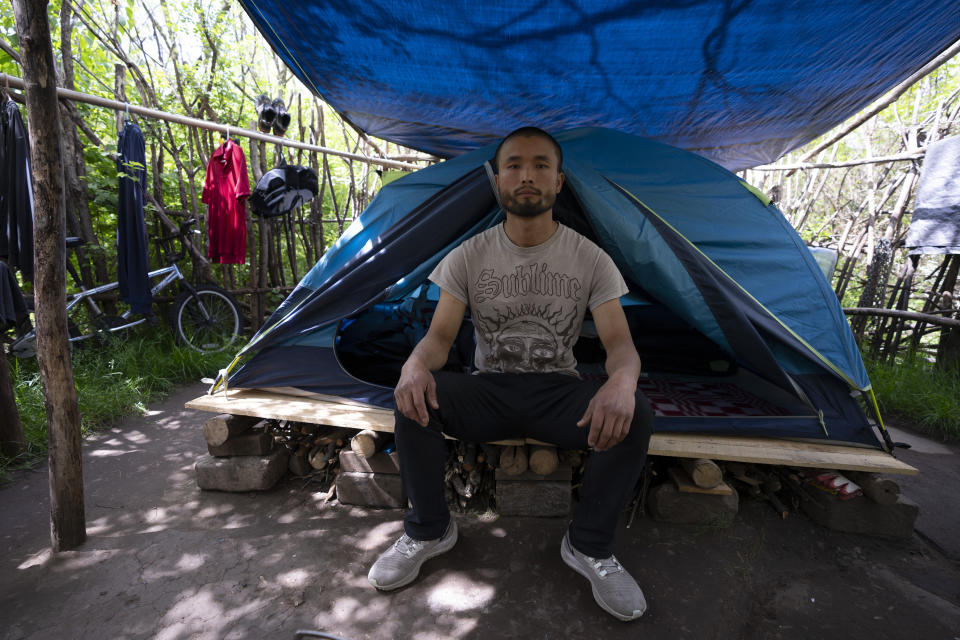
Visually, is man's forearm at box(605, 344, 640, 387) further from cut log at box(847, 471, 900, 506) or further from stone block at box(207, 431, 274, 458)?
stone block at box(207, 431, 274, 458)

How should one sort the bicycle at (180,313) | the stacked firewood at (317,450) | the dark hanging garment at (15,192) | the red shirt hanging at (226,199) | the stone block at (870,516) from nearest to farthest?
the stone block at (870,516) → the stacked firewood at (317,450) → the dark hanging garment at (15,192) → the bicycle at (180,313) → the red shirt hanging at (226,199)

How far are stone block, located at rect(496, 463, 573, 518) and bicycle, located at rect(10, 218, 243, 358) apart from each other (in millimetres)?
3629

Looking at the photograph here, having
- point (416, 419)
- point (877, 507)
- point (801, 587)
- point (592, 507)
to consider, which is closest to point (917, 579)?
point (877, 507)

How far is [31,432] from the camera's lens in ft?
9.21

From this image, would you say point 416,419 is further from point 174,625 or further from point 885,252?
point 885,252

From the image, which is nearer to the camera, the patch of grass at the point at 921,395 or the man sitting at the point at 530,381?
the man sitting at the point at 530,381

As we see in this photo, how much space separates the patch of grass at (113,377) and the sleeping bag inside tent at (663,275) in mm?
1531

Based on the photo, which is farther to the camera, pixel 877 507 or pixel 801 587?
pixel 877 507

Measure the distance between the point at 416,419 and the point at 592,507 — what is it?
71 centimetres

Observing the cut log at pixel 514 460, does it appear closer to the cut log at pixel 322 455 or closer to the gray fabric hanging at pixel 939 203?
the cut log at pixel 322 455

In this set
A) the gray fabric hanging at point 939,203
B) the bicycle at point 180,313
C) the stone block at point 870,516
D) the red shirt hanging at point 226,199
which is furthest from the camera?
the red shirt hanging at point 226,199

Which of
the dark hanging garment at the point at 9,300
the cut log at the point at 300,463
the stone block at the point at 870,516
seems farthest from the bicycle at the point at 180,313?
the stone block at the point at 870,516

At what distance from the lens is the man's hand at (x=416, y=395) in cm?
161

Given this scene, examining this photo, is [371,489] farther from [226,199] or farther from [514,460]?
[226,199]
